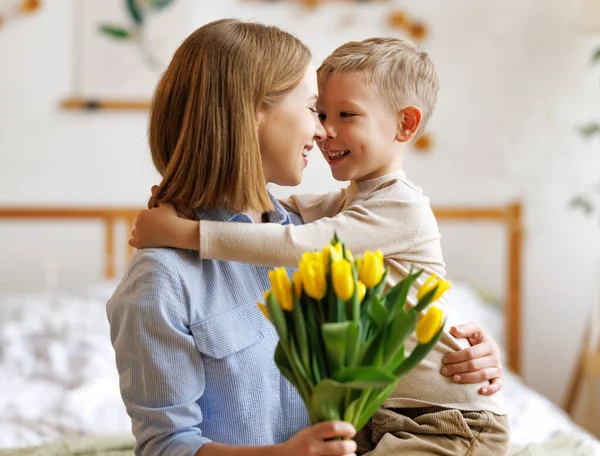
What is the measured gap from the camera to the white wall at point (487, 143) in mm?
3562

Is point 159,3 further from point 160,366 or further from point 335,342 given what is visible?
point 335,342

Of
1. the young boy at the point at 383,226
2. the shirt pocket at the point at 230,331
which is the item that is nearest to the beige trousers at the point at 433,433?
the young boy at the point at 383,226

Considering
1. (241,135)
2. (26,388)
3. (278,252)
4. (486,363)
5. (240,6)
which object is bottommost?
(26,388)

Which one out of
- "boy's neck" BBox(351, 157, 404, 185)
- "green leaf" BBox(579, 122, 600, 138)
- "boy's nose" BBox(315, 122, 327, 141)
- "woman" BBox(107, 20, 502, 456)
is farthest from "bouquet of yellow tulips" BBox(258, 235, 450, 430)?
"green leaf" BBox(579, 122, 600, 138)

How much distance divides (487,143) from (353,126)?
2.42m

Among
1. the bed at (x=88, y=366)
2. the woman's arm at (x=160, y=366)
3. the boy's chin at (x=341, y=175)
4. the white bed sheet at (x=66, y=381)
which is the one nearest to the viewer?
the woman's arm at (x=160, y=366)

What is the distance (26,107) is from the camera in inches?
139

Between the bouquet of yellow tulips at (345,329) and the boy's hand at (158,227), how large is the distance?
0.93ft

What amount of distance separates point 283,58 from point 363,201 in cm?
27

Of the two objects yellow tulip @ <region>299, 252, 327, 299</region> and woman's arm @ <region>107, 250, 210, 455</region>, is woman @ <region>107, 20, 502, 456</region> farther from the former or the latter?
yellow tulip @ <region>299, 252, 327, 299</region>

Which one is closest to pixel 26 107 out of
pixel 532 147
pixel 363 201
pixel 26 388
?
pixel 26 388

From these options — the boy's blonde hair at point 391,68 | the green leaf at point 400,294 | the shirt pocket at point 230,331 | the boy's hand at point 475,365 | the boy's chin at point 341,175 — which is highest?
the boy's blonde hair at point 391,68

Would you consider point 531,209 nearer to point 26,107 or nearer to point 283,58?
point 26,107

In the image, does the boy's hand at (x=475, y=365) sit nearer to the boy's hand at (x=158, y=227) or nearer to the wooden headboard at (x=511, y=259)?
the boy's hand at (x=158, y=227)
